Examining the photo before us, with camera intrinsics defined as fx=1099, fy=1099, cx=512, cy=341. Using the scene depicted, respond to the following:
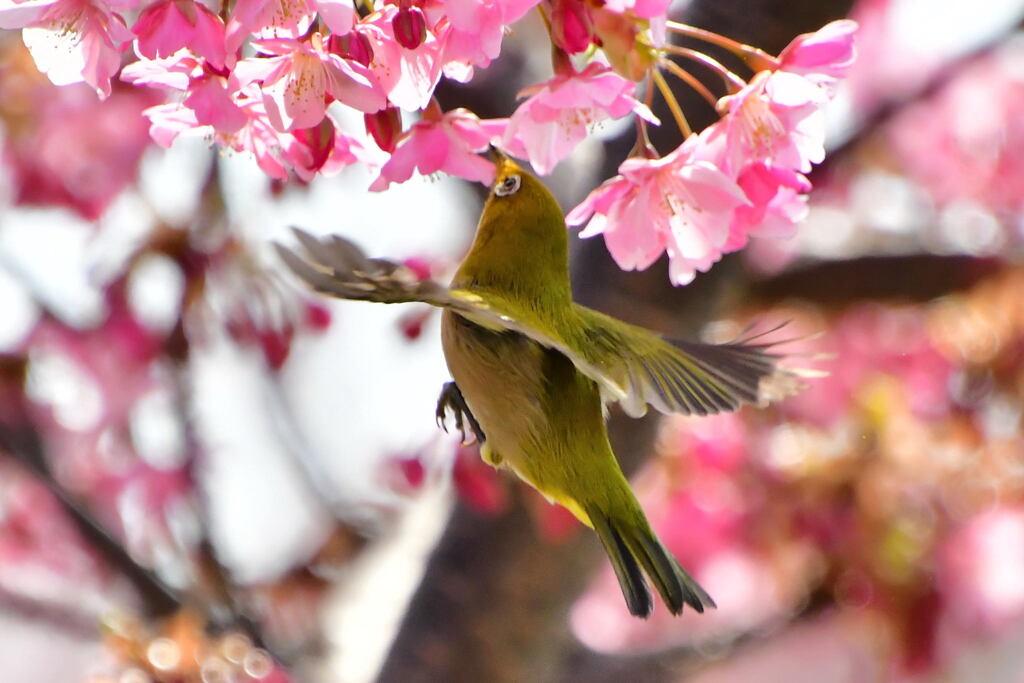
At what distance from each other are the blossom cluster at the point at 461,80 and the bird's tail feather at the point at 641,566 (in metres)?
0.26

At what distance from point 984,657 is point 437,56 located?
4.29 meters

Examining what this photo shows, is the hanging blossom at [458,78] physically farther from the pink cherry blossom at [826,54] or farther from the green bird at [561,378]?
the green bird at [561,378]

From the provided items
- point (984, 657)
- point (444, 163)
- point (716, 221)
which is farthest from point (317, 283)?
point (984, 657)

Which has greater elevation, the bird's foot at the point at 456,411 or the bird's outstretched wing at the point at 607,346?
the bird's outstretched wing at the point at 607,346

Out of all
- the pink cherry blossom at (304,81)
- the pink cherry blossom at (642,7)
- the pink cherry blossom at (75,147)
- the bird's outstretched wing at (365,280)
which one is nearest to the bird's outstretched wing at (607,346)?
the bird's outstretched wing at (365,280)

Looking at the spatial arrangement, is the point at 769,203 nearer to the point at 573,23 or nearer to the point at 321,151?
the point at 573,23

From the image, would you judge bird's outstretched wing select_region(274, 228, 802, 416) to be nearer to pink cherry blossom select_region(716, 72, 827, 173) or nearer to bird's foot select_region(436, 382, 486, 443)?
bird's foot select_region(436, 382, 486, 443)

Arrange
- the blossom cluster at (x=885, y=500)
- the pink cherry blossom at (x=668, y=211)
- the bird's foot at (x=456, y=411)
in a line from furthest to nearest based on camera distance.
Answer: the blossom cluster at (x=885, y=500) → the bird's foot at (x=456, y=411) → the pink cherry blossom at (x=668, y=211)

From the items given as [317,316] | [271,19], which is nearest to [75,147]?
[317,316]

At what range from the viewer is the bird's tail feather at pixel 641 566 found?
91 cm

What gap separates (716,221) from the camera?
32.1 inches

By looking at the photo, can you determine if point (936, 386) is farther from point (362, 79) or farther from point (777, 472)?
point (362, 79)

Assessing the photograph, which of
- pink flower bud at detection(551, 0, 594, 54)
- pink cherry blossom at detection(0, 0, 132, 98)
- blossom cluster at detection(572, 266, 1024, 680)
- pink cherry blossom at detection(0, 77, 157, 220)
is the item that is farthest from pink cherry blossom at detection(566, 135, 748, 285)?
pink cherry blossom at detection(0, 77, 157, 220)

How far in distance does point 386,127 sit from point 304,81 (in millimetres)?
99
